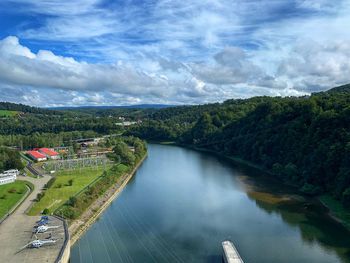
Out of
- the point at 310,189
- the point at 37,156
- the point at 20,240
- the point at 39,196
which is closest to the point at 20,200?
the point at 39,196

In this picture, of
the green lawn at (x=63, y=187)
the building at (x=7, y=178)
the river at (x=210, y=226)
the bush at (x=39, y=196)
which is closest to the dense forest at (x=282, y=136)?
the river at (x=210, y=226)

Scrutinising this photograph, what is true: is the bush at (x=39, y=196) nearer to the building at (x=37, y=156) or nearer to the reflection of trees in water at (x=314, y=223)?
the reflection of trees in water at (x=314, y=223)

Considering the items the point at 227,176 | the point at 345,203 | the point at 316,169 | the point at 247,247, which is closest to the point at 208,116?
the point at 227,176

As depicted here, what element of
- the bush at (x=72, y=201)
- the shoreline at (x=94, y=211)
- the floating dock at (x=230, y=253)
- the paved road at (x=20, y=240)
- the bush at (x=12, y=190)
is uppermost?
the bush at (x=72, y=201)

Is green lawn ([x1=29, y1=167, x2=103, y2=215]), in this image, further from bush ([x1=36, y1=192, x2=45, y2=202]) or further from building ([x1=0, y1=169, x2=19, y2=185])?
building ([x1=0, y1=169, x2=19, y2=185])

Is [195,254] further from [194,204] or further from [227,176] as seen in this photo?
[227,176]

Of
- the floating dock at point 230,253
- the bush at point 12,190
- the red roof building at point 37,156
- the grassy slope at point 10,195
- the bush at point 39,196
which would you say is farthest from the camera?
the red roof building at point 37,156
